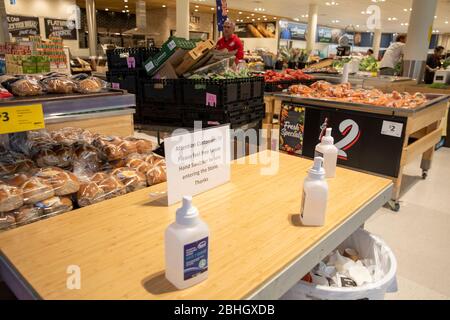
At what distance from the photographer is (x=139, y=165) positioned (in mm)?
1603

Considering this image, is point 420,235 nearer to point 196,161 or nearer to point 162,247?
point 196,161

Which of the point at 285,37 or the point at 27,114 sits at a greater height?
the point at 285,37

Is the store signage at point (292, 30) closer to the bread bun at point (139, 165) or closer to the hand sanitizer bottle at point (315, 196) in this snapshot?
the bread bun at point (139, 165)

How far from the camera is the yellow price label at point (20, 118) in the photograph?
1079mm

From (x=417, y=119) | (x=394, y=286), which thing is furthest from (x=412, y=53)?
(x=394, y=286)

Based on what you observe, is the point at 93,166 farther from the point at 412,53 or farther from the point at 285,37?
the point at 285,37

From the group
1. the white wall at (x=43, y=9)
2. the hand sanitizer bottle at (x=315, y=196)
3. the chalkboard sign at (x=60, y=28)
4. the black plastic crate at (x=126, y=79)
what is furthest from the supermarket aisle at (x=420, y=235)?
the white wall at (x=43, y=9)

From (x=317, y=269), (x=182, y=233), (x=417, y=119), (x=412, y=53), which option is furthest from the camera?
(x=412, y=53)

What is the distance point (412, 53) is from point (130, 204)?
759 cm

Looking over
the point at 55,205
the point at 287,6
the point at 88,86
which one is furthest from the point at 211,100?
the point at 287,6

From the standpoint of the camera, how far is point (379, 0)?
13172mm

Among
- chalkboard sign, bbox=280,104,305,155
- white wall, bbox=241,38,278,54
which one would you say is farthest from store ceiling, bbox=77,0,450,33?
chalkboard sign, bbox=280,104,305,155

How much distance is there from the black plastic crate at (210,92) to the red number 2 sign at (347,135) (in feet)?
3.82
